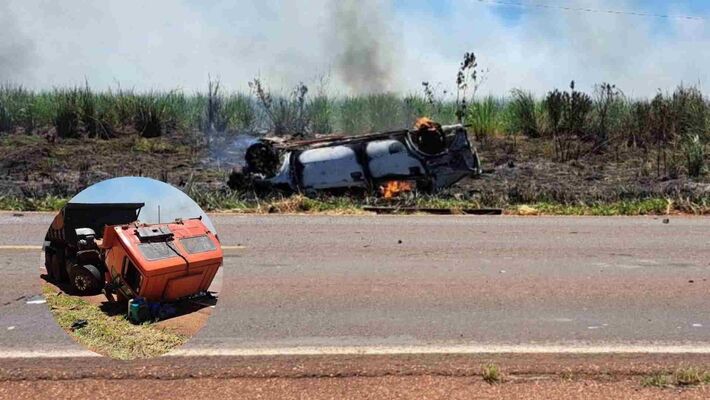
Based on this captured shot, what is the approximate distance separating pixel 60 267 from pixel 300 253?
5989 mm

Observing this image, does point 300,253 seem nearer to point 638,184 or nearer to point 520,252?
point 520,252

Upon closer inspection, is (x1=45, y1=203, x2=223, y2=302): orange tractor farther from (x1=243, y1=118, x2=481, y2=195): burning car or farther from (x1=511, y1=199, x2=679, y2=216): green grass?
(x1=243, y1=118, x2=481, y2=195): burning car

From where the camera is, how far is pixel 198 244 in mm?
1987

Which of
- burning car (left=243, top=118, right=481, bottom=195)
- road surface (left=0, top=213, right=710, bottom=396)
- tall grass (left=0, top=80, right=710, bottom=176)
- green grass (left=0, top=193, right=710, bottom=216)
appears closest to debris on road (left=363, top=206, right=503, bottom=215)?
green grass (left=0, top=193, right=710, bottom=216)

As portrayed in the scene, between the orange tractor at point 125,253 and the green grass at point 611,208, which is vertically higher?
the orange tractor at point 125,253

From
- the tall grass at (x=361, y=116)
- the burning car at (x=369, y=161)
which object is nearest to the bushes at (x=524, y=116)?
the tall grass at (x=361, y=116)

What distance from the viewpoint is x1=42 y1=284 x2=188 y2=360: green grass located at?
2.00 m

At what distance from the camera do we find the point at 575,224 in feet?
33.1

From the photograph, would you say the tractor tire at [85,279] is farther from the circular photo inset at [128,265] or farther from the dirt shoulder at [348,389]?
the dirt shoulder at [348,389]

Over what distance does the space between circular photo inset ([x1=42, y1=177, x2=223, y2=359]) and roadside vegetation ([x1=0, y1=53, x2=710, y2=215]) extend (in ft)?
30.0

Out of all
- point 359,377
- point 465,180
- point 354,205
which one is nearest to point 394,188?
point 354,205

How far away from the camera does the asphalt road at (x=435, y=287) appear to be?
5.07 m

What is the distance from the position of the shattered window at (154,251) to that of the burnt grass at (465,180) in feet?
31.0

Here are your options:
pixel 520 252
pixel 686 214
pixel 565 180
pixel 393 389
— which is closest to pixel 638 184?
pixel 565 180
